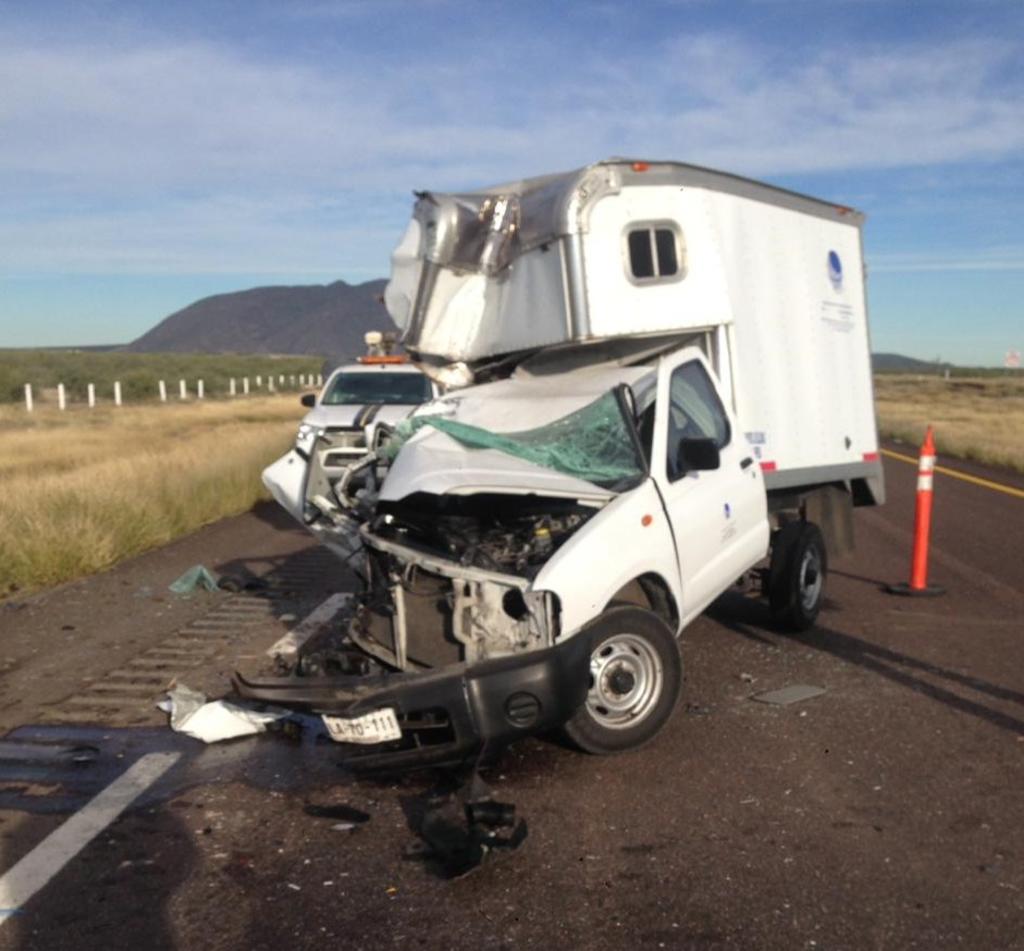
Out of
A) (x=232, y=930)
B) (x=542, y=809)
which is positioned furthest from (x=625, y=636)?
(x=232, y=930)

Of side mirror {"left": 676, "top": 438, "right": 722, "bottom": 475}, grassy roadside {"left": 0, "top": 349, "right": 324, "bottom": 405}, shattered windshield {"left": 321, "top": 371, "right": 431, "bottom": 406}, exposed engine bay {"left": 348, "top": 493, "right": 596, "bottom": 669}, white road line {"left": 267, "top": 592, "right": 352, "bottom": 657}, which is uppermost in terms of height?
grassy roadside {"left": 0, "top": 349, "right": 324, "bottom": 405}

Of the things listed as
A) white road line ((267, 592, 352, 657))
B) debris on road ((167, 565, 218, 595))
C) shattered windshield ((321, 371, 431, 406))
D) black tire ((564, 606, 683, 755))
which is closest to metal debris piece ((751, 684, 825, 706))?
black tire ((564, 606, 683, 755))

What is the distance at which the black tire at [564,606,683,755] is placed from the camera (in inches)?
246

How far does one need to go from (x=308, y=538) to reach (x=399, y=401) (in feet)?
10.7

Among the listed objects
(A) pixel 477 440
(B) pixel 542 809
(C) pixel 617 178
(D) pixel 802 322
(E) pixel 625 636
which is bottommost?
(B) pixel 542 809

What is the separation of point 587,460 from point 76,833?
121 inches

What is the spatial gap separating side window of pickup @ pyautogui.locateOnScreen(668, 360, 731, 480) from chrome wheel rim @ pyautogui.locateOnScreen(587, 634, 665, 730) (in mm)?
1152

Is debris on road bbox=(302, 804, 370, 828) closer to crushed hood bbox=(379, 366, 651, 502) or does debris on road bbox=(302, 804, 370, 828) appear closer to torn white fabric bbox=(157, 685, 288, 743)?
torn white fabric bbox=(157, 685, 288, 743)

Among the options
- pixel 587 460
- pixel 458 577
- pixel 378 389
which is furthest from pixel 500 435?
pixel 378 389

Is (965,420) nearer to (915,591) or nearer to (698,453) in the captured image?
(915,591)

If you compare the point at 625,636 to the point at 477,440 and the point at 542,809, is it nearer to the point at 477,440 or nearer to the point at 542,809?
the point at 542,809

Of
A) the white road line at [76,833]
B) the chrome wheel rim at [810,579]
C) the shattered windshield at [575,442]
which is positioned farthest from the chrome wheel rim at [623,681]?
the chrome wheel rim at [810,579]

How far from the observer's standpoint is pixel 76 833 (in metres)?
5.47

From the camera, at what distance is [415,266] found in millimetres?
9141
